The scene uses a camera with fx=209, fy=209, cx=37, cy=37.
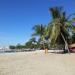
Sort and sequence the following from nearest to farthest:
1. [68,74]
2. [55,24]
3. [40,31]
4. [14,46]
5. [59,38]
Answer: [68,74], [55,24], [59,38], [40,31], [14,46]

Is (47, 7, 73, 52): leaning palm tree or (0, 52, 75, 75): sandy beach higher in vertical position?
(47, 7, 73, 52): leaning palm tree

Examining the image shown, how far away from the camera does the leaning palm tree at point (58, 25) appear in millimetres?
37219

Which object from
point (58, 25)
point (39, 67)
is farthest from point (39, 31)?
point (39, 67)

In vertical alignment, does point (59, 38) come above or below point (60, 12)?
below

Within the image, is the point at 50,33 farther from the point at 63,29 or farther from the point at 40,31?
the point at 40,31

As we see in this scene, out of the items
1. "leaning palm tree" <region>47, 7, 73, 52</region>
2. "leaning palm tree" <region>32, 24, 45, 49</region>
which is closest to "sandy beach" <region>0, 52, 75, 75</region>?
"leaning palm tree" <region>47, 7, 73, 52</region>

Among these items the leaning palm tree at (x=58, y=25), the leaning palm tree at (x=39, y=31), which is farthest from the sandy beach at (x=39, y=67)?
the leaning palm tree at (x=39, y=31)

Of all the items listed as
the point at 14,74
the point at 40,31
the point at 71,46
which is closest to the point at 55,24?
the point at 71,46

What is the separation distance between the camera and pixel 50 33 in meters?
38.5

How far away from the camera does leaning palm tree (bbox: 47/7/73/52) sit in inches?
1465

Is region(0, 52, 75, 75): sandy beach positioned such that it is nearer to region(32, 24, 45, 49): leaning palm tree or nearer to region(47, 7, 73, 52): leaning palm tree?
region(47, 7, 73, 52): leaning palm tree

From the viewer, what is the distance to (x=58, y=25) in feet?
122

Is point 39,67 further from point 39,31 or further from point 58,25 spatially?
point 39,31

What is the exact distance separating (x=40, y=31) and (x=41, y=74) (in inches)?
1957
